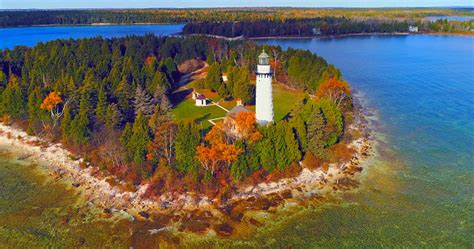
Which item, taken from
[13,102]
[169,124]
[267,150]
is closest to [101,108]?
[169,124]

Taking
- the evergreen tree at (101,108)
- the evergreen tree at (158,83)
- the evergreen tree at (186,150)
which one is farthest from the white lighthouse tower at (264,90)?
the evergreen tree at (158,83)

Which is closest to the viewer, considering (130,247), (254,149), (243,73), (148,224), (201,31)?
(130,247)

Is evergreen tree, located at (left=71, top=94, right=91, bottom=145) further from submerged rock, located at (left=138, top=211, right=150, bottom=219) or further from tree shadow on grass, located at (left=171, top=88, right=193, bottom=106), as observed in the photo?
tree shadow on grass, located at (left=171, top=88, right=193, bottom=106)

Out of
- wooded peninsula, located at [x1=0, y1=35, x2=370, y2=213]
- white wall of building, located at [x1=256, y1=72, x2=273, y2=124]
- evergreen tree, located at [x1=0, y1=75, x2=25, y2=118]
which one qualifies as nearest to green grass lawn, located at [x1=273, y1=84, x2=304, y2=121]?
wooded peninsula, located at [x1=0, y1=35, x2=370, y2=213]

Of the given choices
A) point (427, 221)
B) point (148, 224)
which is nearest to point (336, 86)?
point (427, 221)

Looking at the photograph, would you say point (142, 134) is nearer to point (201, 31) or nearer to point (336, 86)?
point (336, 86)
